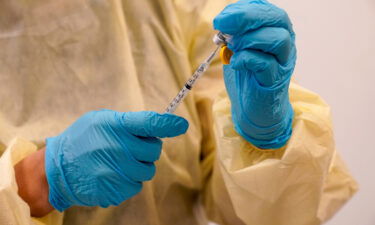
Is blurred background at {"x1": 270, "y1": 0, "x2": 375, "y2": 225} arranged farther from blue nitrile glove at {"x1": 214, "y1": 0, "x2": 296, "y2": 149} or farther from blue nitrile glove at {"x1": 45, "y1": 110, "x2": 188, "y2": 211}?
blue nitrile glove at {"x1": 45, "y1": 110, "x2": 188, "y2": 211}

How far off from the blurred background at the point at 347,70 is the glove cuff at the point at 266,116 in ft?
1.71

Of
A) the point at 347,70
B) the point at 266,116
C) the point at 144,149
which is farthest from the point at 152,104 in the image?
the point at 347,70

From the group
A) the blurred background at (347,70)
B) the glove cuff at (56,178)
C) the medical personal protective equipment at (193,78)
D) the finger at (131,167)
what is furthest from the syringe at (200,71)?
the blurred background at (347,70)

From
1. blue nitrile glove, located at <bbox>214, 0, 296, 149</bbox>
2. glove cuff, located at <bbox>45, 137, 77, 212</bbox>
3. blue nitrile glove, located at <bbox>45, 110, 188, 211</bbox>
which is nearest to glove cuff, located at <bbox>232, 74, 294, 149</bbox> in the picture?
blue nitrile glove, located at <bbox>214, 0, 296, 149</bbox>

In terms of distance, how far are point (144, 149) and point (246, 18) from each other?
0.29m

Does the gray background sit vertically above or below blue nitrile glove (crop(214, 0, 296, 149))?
below

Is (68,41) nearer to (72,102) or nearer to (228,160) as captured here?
(72,102)

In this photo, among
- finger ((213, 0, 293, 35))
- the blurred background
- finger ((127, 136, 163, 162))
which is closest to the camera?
finger ((213, 0, 293, 35))

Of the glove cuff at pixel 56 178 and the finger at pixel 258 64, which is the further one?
the glove cuff at pixel 56 178

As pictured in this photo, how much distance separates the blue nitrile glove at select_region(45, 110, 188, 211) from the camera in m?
0.69

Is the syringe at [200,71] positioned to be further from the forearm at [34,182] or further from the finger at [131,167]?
the forearm at [34,182]

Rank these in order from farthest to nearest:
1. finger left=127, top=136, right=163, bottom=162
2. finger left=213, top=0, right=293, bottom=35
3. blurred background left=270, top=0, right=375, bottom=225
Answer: blurred background left=270, top=0, right=375, bottom=225 < finger left=127, top=136, right=163, bottom=162 < finger left=213, top=0, right=293, bottom=35

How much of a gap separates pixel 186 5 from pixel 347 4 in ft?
1.99

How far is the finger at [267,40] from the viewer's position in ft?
1.95
